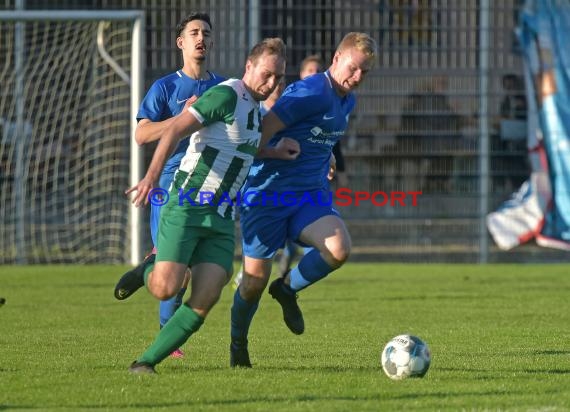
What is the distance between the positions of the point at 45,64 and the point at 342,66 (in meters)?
10.2

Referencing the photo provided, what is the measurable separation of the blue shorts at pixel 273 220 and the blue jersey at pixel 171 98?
0.73 metres

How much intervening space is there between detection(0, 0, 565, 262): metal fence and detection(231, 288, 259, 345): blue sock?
1040 cm

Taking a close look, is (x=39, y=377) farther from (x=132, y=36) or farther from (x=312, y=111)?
(x=132, y=36)

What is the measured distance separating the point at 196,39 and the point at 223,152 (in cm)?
154

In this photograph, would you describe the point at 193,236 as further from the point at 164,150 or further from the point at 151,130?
the point at 151,130

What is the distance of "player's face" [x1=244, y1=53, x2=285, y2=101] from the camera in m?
6.75

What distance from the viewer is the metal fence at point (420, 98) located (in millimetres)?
17594

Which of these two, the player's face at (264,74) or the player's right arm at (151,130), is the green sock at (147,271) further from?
the player's face at (264,74)

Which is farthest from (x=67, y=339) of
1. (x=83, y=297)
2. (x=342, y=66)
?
(x=83, y=297)

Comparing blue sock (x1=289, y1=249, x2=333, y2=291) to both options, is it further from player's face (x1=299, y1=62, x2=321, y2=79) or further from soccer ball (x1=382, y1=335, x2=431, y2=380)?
player's face (x1=299, y1=62, x2=321, y2=79)

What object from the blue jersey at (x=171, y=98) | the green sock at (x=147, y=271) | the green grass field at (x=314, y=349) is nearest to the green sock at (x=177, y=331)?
the green grass field at (x=314, y=349)

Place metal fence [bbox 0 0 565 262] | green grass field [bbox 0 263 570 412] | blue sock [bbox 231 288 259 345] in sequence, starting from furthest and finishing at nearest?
metal fence [bbox 0 0 565 262], blue sock [bbox 231 288 259 345], green grass field [bbox 0 263 570 412]

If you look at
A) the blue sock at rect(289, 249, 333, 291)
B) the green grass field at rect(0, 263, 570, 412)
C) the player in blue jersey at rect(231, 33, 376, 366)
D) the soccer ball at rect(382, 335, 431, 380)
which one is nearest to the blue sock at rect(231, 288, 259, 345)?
the player in blue jersey at rect(231, 33, 376, 366)

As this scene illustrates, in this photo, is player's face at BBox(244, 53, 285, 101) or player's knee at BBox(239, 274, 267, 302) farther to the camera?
player's knee at BBox(239, 274, 267, 302)
